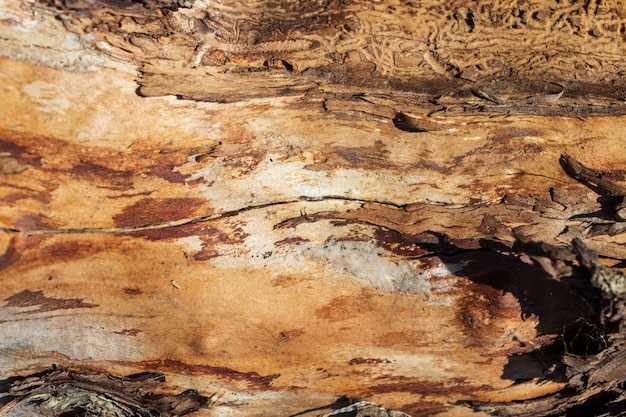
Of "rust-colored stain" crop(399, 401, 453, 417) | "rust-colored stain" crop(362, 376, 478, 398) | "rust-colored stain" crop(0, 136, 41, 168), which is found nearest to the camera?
"rust-colored stain" crop(0, 136, 41, 168)

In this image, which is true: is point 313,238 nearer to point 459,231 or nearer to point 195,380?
point 459,231

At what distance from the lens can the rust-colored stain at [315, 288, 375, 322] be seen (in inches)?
86.8

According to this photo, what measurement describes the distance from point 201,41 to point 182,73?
6.3 inches

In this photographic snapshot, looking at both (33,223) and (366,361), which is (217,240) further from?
(366,361)

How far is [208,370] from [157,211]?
2.44ft

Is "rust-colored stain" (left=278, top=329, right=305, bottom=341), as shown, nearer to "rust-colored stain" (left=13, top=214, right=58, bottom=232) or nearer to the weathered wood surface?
the weathered wood surface

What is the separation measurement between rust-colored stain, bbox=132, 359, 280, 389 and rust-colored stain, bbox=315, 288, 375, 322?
0.38m

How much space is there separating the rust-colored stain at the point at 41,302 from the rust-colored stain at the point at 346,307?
903 millimetres

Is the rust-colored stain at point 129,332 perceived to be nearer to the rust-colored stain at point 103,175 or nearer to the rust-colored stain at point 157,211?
the rust-colored stain at point 157,211

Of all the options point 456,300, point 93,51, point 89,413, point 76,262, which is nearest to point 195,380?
point 89,413

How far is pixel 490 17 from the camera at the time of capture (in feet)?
7.47

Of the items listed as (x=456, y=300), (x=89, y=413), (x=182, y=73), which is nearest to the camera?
(x=182, y=73)

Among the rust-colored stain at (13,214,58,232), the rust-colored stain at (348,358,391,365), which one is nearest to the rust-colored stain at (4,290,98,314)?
the rust-colored stain at (13,214,58,232)

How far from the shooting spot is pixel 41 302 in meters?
2.07
